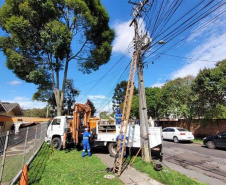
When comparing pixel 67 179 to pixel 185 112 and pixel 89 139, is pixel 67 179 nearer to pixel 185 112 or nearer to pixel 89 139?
pixel 89 139

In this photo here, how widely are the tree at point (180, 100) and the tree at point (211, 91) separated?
33.8 inches

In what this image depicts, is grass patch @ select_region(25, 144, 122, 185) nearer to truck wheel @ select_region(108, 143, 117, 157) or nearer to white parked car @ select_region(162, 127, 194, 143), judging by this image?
truck wheel @ select_region(108, 143, 117, 157)

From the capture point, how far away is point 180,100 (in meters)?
19.2

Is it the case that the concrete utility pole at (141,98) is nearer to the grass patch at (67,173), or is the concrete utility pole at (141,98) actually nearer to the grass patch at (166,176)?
the grass patch at (166,176)

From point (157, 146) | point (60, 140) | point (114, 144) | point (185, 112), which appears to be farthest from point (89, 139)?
point (185, 112)

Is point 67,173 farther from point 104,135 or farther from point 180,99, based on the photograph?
point 180,99

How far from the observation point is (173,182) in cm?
512

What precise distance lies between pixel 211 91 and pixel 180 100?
3948 mm

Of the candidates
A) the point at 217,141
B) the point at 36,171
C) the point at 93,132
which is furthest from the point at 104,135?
the point at 217,141

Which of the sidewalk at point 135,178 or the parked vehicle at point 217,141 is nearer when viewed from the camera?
the sidewalk at point 135,178

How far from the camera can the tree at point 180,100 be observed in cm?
1753

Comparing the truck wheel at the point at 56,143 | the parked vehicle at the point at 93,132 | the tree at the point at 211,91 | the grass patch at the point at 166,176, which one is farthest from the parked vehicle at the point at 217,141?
the truck wheel at the point at 56,143

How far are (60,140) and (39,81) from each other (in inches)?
261

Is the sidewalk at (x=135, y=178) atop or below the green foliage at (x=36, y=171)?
below
